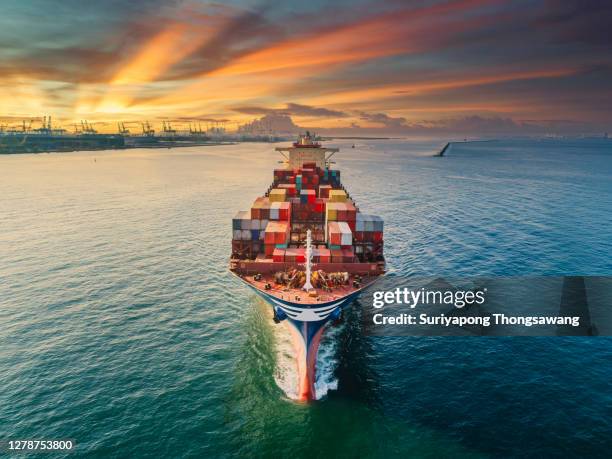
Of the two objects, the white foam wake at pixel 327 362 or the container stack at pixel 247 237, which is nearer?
the white foam wake at pixel 327 362

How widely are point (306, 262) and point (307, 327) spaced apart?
269 inches

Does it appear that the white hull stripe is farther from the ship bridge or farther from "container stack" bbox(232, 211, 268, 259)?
the ship bridge

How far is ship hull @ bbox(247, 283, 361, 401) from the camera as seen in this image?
30203 mm

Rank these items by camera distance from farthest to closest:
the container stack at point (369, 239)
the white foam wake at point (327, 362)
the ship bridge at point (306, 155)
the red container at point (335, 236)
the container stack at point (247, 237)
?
the ship bridge at point (306, 155), the container stack at point (369, 239), the container stack at point (247, 237), the red container at point (335, 236), the white foam wake at point (327, 362)

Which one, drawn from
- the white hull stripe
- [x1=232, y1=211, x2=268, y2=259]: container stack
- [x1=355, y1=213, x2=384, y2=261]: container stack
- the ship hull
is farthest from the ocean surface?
[x1=355, y1=213, x2=384, y2=261]: container stack

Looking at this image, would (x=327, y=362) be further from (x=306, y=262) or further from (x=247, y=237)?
(x=247, y=237)

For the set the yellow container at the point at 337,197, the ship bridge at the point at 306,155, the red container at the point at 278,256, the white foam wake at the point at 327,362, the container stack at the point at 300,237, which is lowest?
the white foam wake at the point at 327,362

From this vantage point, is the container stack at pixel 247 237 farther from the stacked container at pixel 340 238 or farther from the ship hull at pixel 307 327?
the ship hull at pixel 307 327

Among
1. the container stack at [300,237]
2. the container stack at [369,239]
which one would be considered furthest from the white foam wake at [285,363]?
the container stack at [369,239]

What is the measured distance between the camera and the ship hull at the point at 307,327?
99.1ft

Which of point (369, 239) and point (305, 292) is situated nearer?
point (305, 292)

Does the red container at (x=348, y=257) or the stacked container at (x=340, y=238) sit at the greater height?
the stacked container at (x=340, y=238)

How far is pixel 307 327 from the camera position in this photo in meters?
30.9

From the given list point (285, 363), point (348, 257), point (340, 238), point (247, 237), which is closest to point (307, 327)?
point (285, 363)
